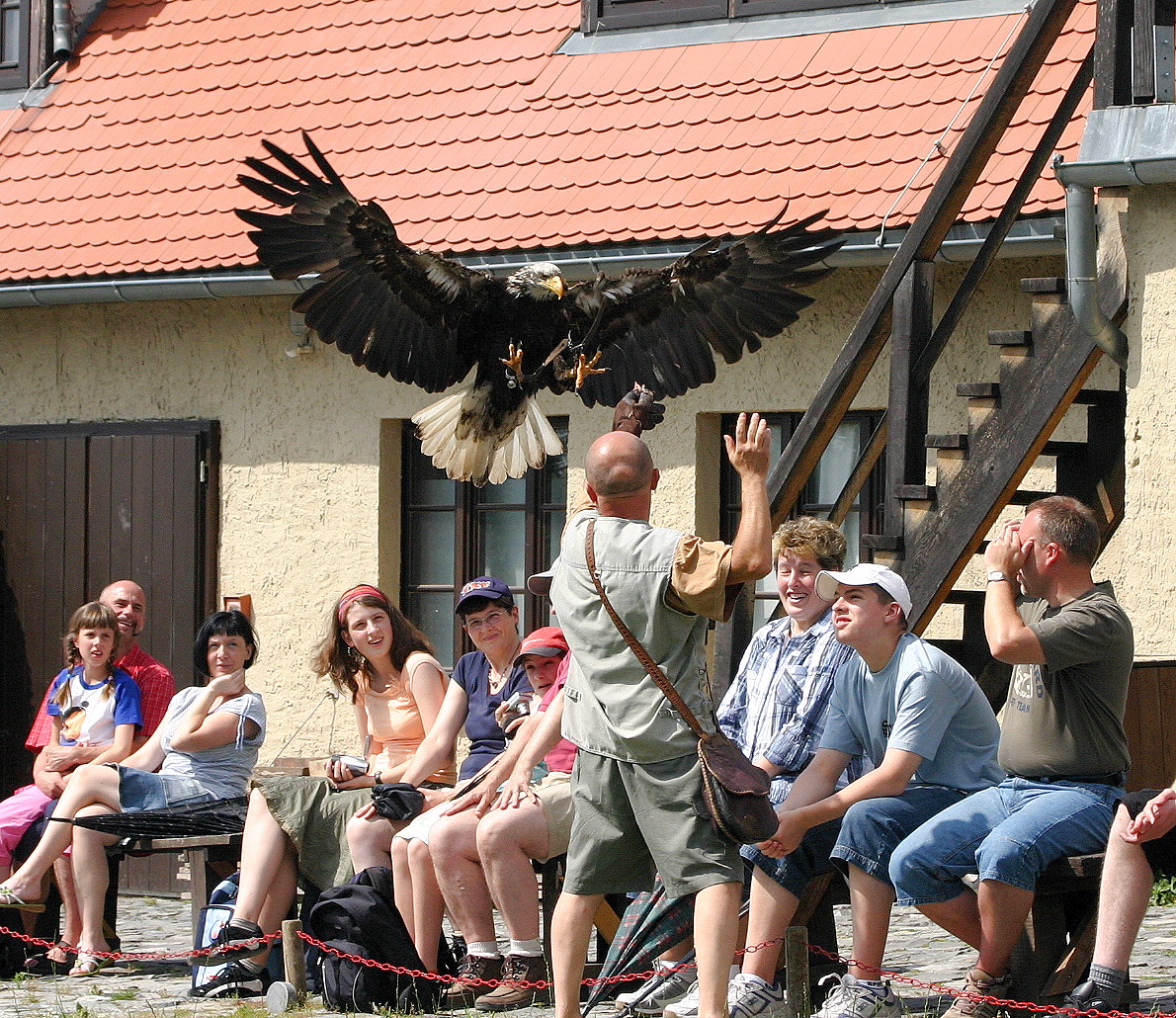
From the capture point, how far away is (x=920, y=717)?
5.32 m

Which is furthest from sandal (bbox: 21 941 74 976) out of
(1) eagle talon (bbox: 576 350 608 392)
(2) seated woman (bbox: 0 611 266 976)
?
(1) eagle talon (bbox: 576 350 608 392)

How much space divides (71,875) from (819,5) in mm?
5442

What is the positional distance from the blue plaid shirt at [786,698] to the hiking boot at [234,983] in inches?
75.1

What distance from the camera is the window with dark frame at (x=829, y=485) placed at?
8.60 metres

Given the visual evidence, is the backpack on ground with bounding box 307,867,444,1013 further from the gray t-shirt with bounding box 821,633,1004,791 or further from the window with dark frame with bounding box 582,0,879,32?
the window with dark frame with bounding box 582,0,879,32

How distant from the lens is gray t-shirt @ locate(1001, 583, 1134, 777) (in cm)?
519

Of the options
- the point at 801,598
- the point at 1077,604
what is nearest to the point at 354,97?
the point at 801,598

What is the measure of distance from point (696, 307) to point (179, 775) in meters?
2.96

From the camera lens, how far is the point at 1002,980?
5176mm

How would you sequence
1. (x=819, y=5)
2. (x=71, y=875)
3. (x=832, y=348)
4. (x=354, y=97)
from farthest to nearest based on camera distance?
1. (x=354, y=97)
2. (x=819, y=5)
3. (x=832, y=348)
4. (x=71, y=875)

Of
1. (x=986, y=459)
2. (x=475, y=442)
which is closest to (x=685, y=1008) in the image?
(x=986, y=459)

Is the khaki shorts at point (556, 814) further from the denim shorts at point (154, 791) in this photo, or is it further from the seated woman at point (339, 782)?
the denim shorts at point (154, 791)

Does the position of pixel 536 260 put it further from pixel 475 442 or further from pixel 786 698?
pixel 786 698

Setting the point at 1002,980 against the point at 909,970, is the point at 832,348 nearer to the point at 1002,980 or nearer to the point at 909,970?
the point at 909,970
